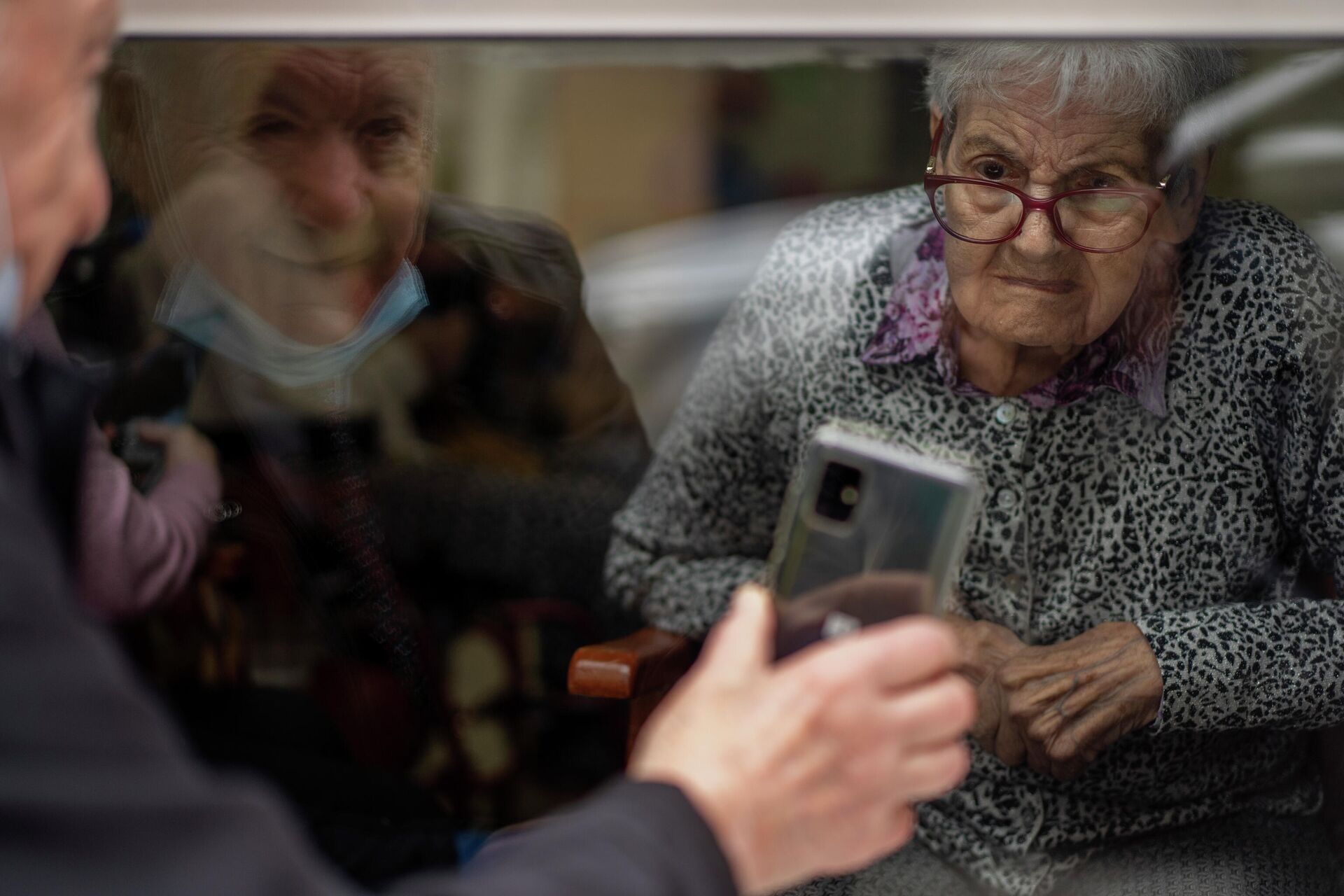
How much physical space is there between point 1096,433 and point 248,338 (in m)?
1.09

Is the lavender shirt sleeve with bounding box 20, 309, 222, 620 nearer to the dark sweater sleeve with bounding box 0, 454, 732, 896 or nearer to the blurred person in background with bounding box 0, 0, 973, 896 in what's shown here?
the blurred person in background with bounding box 0, 0, 973, 896

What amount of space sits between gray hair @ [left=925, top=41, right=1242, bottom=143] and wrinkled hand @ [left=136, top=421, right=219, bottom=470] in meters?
1.12

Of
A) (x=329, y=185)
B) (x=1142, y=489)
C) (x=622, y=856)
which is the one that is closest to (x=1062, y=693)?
(x=1142, y=489)

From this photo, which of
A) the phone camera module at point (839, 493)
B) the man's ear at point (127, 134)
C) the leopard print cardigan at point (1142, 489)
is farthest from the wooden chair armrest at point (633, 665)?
the man's ear at point (127, 134)

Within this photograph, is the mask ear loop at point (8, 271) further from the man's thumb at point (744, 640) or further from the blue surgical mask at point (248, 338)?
the blue surgical mask at point (248, 338)

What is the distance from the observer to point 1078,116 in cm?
115

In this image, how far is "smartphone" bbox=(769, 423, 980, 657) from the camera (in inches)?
38.0

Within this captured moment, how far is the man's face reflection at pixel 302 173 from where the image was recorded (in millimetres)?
1355

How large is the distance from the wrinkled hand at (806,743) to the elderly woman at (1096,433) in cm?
47

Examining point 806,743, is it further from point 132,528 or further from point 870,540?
point 132,528

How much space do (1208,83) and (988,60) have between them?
217mm

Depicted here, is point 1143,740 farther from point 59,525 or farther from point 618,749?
point 59,525

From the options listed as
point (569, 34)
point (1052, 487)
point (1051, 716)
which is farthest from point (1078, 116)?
point (1051, 716)

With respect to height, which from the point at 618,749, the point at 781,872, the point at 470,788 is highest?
the point at 781,872
